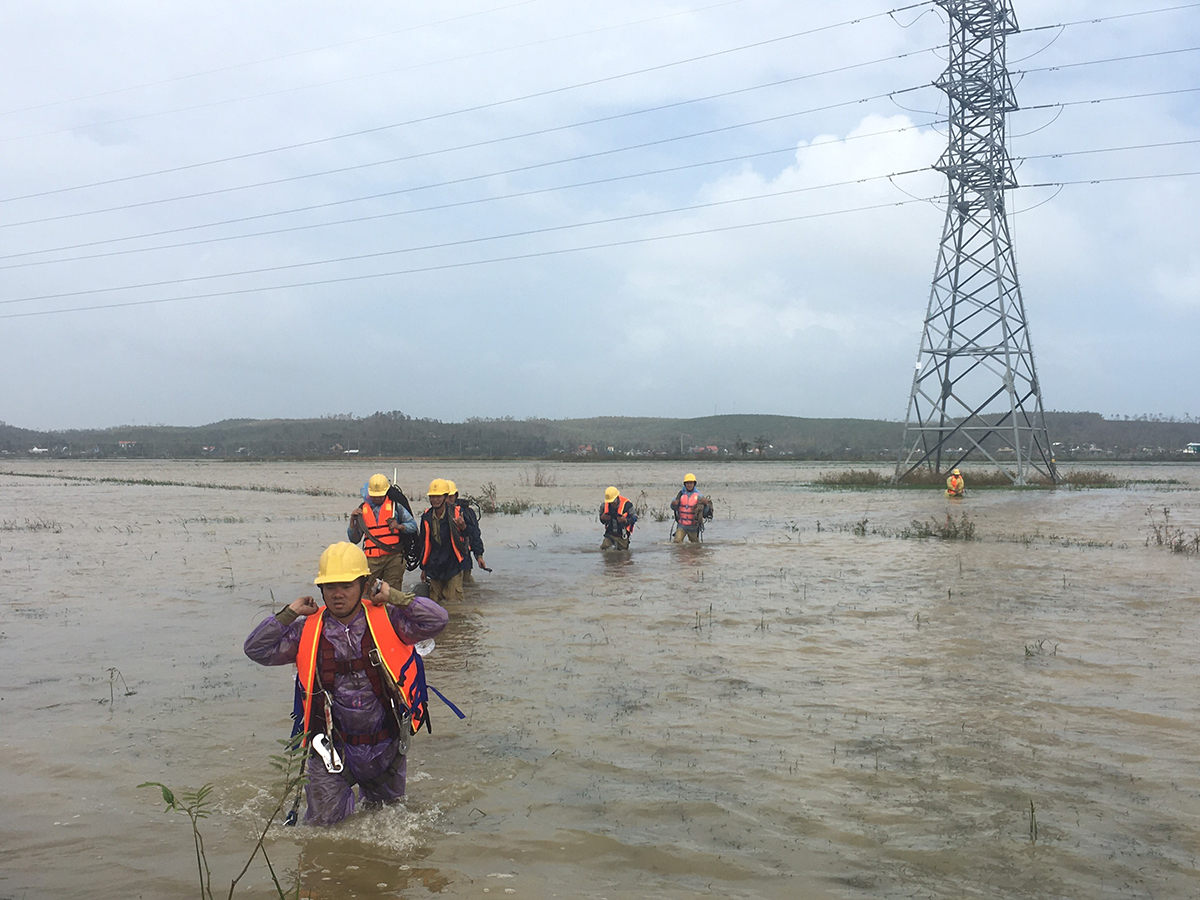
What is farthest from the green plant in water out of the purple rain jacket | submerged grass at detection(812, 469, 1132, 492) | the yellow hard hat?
submerged grass at detection(812, 469, 1132, 492)

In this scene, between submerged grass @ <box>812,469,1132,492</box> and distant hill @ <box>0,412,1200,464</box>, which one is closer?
submerged grass @ <box>812,469,1132,492</box>

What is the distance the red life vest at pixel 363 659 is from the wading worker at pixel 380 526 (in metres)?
6.01

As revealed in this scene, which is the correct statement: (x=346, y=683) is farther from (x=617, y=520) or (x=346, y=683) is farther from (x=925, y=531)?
(x=925, y=531)

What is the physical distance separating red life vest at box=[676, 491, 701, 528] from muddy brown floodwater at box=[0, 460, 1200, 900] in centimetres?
330

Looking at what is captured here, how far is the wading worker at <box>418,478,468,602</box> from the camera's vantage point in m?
11.9

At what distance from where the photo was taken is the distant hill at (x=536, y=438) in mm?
120062

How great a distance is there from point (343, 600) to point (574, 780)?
2.06 m

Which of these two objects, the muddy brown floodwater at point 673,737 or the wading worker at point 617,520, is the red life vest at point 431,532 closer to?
the muddy brown floodwater at point 673,737

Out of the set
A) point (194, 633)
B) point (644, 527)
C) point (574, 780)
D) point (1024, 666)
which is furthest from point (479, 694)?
point (644, 527)

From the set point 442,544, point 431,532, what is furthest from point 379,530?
point 442,544

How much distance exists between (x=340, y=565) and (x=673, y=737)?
3020 mm

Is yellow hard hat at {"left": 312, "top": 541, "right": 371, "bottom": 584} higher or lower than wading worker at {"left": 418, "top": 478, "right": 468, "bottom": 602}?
higher

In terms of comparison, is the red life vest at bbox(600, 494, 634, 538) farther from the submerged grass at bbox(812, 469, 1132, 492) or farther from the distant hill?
the distant hill

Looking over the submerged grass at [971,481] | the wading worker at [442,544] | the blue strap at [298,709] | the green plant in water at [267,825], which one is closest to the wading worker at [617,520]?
the wading worker at [442,544]
